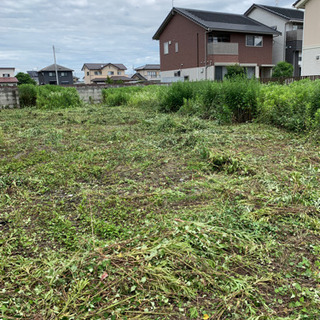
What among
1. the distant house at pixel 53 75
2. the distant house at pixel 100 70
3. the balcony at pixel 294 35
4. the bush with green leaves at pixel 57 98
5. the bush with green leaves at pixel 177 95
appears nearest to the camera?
the bush with green leaves at pixel 177 95

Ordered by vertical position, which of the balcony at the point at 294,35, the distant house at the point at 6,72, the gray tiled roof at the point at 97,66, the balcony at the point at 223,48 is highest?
the gray tiled roof at the point at 97,66

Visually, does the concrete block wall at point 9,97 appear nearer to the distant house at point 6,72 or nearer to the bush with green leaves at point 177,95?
the bush with green leaves at point 177,95

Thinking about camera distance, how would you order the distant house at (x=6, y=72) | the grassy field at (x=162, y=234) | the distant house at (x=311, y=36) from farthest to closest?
the distant house at (x=6, y=72) → the distant house at (x=311, y=36) → the grassy field at (x=162, y=234)

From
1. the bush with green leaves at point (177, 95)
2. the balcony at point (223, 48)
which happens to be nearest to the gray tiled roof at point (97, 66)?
the balcony at point (223, 48)

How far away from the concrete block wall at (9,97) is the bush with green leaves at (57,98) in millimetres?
920

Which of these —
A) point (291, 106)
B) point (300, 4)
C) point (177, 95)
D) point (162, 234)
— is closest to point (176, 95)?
point (177, 95)

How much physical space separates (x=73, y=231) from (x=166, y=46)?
894 inches

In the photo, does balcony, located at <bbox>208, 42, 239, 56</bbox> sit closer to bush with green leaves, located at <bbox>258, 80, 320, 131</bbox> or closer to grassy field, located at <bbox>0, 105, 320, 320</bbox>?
bush with green leaves, located at <bbox>258, 80, 320, 131</bbox>

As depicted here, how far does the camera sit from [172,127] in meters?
5.98

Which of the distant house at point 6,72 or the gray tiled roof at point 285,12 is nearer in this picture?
the gray tiled roof at point 285,12

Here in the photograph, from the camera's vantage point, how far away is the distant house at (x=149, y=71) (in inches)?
2229

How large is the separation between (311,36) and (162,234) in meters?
16.9

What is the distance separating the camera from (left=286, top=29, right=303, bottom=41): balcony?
22141mm

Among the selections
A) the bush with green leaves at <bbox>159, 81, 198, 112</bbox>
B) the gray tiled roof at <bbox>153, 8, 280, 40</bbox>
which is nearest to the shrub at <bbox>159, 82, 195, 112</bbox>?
the bush with green leaves at <bbox>159, 81, 198, 112</bbox>
